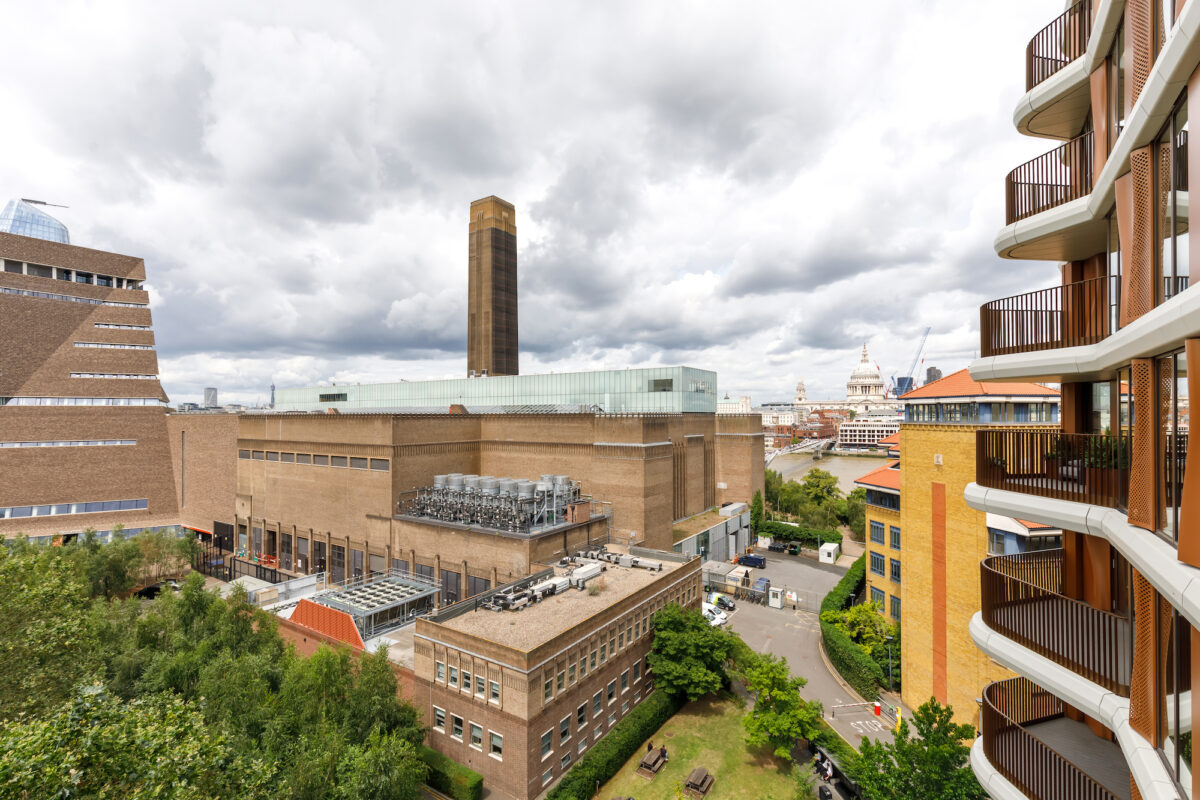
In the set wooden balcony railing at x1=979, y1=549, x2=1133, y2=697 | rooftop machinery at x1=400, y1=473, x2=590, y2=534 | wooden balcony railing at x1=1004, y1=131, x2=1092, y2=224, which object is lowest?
rooftop machinery at x1=400, y1=473, x2=590, y2=534

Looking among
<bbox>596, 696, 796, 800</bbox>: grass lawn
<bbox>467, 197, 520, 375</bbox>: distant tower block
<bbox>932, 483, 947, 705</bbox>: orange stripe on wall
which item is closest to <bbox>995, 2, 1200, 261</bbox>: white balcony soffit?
<bbox>932, 483, 947, 705</bbox>: orange stripe on wall

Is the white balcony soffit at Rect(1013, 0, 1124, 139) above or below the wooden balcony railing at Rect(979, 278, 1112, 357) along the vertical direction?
→ above

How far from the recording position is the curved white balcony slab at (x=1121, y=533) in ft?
16.0

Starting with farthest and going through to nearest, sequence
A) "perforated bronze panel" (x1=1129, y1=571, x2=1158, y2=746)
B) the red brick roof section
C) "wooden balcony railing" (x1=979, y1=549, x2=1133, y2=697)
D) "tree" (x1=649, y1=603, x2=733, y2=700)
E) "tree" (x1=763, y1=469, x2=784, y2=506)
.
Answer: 1. "tree" (x1=763, y1=469, x2=784, y2=506)
2. the red brick roof section
3. "tree" (x1=649, y1=603, x2=733, y2=700)
4. "wooden balcony railing" (x1=979, y1=549, x2=1133, y2=697)
5. "perforated bronze panel" (x1=1129, y1=571, x2=1158, y2=746)

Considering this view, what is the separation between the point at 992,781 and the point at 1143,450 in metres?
6.86

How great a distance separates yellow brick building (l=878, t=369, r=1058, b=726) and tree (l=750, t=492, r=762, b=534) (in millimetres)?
39833

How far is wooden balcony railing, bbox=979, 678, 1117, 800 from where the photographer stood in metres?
8.15

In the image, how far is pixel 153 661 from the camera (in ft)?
82.5

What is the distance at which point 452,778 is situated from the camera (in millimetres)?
22875

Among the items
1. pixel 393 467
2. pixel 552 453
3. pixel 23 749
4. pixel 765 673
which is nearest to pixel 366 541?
pixel 393 467

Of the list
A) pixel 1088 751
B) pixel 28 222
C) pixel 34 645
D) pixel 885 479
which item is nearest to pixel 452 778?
pixel 34 645

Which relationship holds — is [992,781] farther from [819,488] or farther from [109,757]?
[819,488]

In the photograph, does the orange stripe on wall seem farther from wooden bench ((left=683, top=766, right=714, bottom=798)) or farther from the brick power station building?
the brick power station building

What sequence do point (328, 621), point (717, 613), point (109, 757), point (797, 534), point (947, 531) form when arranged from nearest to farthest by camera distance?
point (109, 757), point (947, 531), point (328, 621), point (717, 613), point (797, 534)
